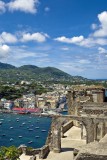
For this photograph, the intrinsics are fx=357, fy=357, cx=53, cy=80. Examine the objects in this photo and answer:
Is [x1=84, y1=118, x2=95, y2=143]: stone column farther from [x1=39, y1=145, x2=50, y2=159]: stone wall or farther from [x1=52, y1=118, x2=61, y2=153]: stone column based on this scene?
[x1=39, y1=145, x2=50, y2=159]: stone wall

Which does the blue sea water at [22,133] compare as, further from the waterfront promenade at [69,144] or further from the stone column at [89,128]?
the stone column at [89,128]

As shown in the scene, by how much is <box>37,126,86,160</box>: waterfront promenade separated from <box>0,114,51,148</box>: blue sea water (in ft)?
179

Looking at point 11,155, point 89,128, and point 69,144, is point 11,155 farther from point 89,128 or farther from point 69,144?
point 89,128

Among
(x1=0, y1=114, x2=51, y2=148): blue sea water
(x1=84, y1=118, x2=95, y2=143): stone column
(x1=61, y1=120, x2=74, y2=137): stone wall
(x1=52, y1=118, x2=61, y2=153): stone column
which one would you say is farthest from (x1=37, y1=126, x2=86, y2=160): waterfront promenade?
(x1=0, y1=114, x2=51, y2=148): blue sea water

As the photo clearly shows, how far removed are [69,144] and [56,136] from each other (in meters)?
2.35

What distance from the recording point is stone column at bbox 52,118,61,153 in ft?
111

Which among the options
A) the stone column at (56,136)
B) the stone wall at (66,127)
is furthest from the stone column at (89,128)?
the stone wall at (66,127)

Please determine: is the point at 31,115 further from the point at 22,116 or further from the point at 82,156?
the point at 82,156

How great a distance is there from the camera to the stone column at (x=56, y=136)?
33.9m

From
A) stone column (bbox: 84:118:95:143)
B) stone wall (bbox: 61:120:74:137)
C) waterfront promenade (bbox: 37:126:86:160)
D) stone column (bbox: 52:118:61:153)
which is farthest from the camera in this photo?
stone wall (bbox: 61:120:74:137)

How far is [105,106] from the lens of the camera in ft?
125

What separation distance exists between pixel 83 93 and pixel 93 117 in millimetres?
17117

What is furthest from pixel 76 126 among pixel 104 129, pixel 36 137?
pixel 36 137

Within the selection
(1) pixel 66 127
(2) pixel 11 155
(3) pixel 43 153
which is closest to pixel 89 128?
(3) pixel 43 153
